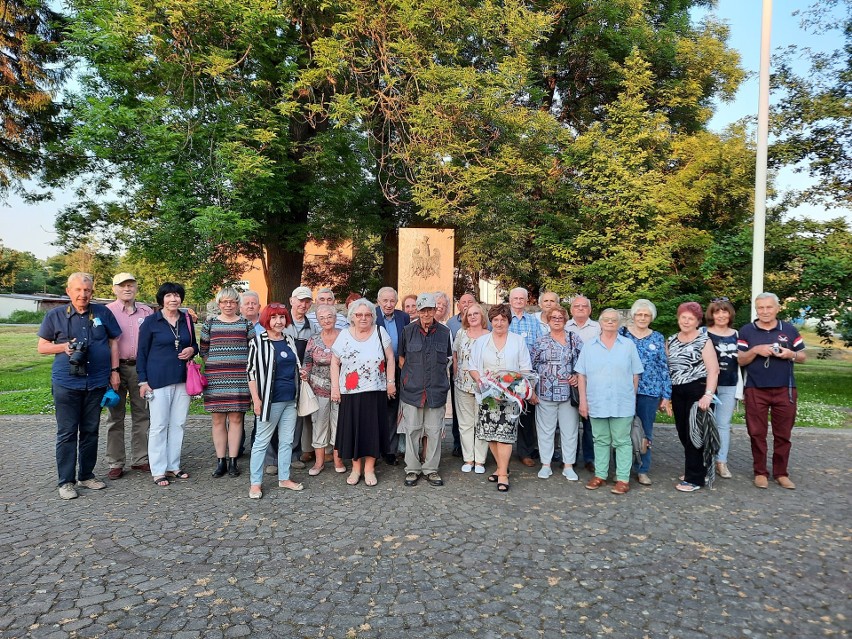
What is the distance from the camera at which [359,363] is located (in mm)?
5238

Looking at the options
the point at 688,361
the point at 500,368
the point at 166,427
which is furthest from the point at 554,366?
the point at 166,427

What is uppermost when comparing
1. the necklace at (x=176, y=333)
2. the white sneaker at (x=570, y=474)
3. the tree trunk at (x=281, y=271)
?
the tree trunk at (x=281, y=271)

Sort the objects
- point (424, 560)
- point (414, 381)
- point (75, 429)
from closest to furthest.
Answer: point (424, 560) < point (75, 429) < point (414, 381)

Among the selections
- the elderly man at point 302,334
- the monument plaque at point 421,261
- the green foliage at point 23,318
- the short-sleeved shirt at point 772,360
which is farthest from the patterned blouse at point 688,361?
the green foliage at point 23,318

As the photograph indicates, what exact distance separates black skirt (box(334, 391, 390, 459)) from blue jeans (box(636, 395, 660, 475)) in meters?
2.67

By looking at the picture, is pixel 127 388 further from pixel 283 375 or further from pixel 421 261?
pixel 421 261

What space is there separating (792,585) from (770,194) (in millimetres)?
16052

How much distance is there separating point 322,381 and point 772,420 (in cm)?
466

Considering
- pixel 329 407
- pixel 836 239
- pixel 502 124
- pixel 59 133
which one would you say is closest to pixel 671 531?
pixel 329 407

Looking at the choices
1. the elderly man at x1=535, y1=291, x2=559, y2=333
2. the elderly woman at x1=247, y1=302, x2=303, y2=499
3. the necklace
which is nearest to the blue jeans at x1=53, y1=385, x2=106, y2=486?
the necklace

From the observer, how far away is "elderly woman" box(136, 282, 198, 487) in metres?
5.28

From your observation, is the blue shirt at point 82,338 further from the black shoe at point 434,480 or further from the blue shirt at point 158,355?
the black shoe at point 434,480

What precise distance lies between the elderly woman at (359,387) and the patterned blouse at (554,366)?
1.55m

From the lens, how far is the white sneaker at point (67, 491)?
4.86 metres
